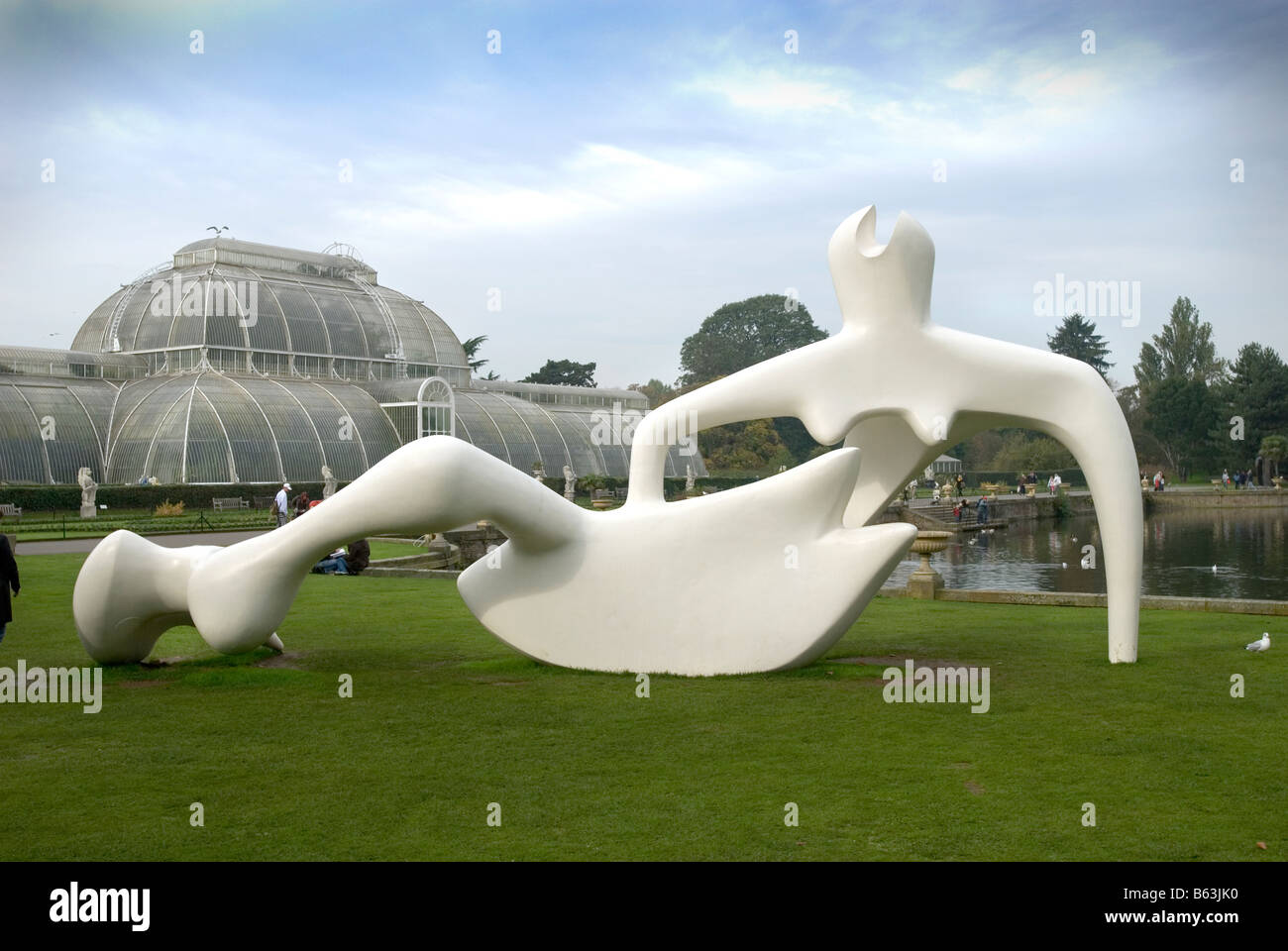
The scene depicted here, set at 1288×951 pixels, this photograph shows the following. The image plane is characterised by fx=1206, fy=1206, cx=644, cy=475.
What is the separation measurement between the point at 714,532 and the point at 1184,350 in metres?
78.6

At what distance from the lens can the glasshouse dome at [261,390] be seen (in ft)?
138

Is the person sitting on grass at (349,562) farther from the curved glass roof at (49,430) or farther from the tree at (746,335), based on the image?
the tree at (746,335)

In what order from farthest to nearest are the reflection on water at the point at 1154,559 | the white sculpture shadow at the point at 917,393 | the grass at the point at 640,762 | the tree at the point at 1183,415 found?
the tree at the point at 1183,415, the reflection on water at the point at 1154,559, the white sculpture shadow at the point at 917,393, the grass at the point at 640,762

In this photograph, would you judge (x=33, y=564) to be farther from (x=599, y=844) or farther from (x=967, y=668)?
(x=599, y=844)

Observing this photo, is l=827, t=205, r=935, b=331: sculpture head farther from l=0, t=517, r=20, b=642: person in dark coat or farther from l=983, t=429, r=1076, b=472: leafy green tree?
l=983, t=429, r=1076, b=472: leafy green tree

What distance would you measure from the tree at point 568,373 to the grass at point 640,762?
64899 millimetres

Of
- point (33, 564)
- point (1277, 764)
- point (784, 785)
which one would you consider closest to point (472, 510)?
point (784, 785)

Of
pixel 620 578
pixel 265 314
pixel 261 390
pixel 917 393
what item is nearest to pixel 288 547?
pixel 620 578

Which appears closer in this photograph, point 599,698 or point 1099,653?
point 599,698

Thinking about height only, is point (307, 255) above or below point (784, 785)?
above

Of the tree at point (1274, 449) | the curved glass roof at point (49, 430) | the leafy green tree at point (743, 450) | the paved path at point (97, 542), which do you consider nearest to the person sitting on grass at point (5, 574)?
the paved path at point (97, 542)

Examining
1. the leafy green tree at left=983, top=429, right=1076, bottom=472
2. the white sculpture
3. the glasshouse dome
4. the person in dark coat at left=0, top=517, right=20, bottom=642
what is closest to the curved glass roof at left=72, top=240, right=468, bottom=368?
the glasshouse dome

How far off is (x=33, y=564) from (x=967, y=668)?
17.3m

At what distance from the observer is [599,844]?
5.71 m
